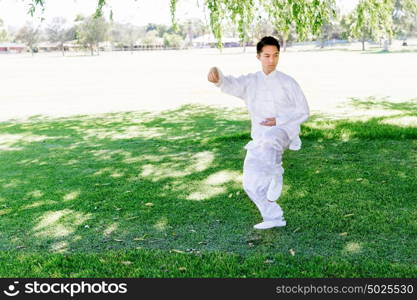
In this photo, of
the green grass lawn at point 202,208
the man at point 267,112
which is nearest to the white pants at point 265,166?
the man at point 267,112

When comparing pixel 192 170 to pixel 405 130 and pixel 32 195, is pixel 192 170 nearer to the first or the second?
pixel 32 195

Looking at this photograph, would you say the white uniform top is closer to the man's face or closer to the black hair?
the man's face

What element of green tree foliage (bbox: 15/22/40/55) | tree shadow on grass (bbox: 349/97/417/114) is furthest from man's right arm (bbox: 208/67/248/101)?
green tree foliage (bbox: 15/22/40/55)

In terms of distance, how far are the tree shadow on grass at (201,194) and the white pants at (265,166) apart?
1.00 feet

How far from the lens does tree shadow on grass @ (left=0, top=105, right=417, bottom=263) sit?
16.6ft

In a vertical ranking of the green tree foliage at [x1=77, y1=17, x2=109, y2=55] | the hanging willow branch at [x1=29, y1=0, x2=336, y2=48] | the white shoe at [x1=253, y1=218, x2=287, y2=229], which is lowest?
the white shoe at [x1=253, y1=218, x2=287, y2=229]

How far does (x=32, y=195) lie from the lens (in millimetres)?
7074

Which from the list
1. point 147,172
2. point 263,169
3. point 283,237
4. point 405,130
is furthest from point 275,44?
point 405,130

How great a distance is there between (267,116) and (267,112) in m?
0.04

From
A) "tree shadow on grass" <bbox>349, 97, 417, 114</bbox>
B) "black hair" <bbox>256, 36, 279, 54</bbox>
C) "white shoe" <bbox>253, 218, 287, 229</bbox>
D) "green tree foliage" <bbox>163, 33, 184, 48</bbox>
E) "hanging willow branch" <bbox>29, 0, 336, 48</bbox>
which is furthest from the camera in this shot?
"green tree foliage" <bbox>163, 33, 184, 48</bbox>

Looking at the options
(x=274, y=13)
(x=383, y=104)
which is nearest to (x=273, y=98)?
(x=274, y=13)

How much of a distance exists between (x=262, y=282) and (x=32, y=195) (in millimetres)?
4286

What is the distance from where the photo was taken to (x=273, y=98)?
5.11 metres

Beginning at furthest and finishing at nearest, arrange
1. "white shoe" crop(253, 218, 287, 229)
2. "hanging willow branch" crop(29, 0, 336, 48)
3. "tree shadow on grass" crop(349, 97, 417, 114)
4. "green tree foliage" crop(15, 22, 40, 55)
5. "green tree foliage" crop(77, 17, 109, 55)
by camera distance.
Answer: "green tree foliage" crop(15, 22, 40, 55) → "green tree foliage" crop(77, 17, 109, 55) → "tree shadow on grass" crop(349, 97, 417, 114) → "hanging willow branch" crop(29, 0, 336, 48) → "white shoe" crop(253, 218, 287, 229)
